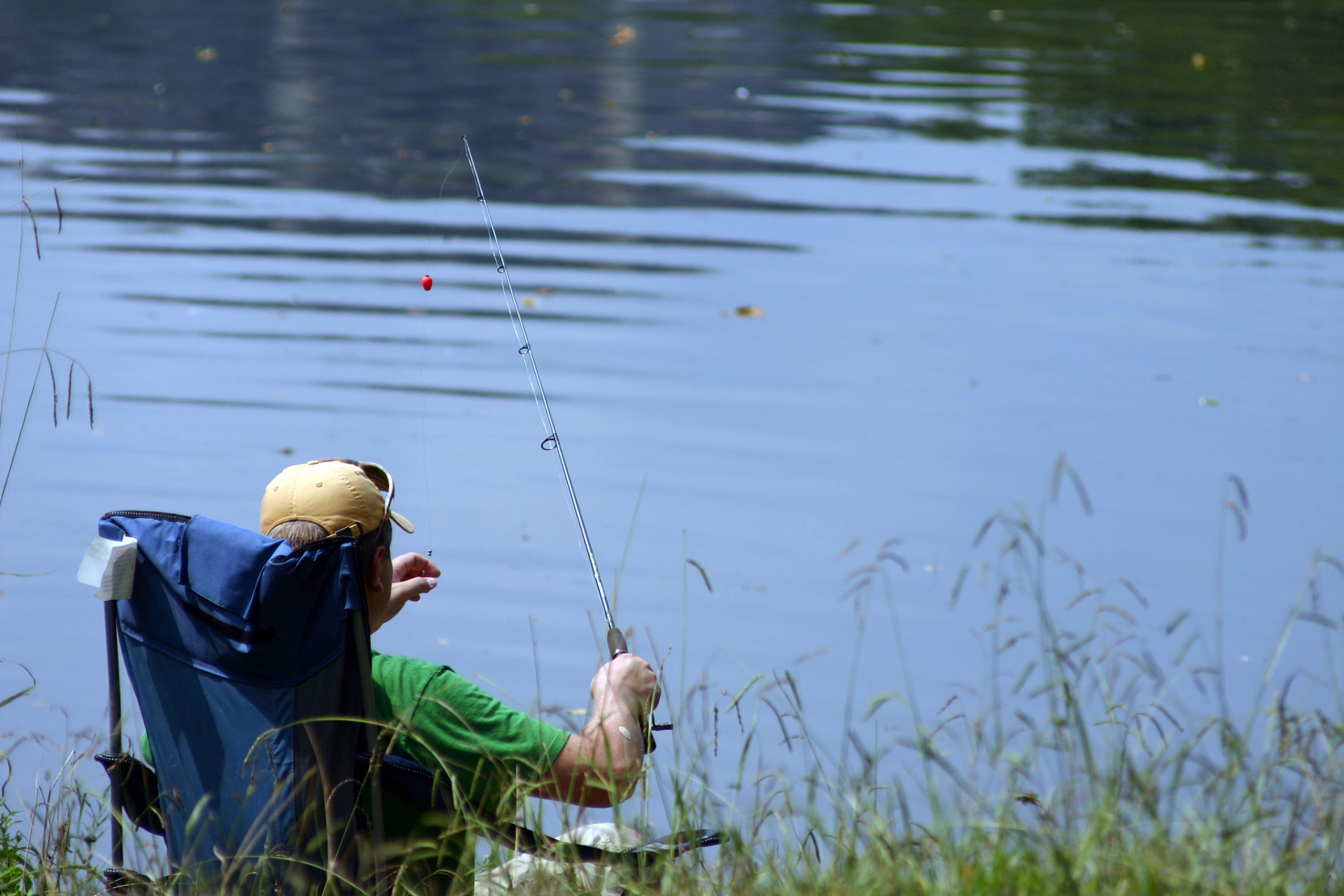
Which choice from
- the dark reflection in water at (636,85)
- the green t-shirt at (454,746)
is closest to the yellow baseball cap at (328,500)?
the green t-shirt at (454,746)

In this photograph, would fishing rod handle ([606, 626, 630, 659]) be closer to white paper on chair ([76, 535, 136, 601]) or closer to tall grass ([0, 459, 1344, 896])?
tall grass ([0, 459, 1344, 896])

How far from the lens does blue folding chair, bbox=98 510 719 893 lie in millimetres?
2062

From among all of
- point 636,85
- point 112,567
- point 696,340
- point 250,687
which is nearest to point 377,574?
point 250,687

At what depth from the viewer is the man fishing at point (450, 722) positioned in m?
2.20

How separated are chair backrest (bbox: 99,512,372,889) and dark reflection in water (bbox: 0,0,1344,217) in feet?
23.2

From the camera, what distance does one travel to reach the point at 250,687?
2.11 m

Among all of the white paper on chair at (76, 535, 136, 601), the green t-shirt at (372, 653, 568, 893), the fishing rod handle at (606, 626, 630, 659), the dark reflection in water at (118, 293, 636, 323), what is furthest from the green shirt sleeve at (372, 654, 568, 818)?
the dark reflection in water at (118, 293, 636, 323)

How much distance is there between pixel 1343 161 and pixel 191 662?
1023 centimetres

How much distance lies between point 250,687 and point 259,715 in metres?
0.04

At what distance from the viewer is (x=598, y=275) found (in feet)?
25.1

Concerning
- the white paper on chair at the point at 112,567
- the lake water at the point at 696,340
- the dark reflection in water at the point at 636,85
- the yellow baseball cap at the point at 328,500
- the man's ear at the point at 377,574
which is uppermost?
the yellow baseball cap at the point at 328,500

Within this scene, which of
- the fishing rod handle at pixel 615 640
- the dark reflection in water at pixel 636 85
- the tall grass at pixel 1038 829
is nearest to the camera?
the tall grass at pixel 1038 829

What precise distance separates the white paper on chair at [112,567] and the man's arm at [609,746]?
71 centimetres

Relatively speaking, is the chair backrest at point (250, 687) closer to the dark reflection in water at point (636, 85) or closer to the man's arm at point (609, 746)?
the man's arm at point (609, 746)
